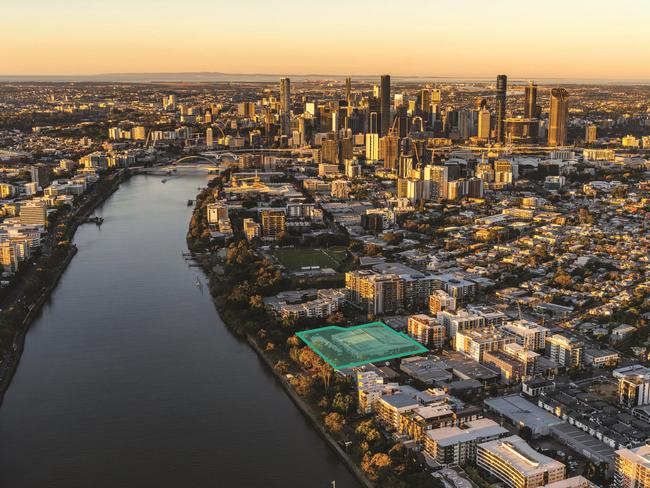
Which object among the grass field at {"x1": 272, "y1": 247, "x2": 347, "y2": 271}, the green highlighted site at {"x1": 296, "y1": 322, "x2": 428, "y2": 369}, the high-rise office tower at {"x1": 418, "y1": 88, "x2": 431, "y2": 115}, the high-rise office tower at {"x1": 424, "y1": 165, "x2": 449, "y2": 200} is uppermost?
the high-rise office tower at {"x1": 418, "y1": 88, "x2": 431, "y2": 115}

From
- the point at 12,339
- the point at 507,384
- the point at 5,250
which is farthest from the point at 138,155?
the point at 507,384

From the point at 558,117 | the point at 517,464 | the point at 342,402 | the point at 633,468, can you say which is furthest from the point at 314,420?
the point at 558,117

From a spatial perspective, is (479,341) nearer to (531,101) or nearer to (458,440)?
(458,440)

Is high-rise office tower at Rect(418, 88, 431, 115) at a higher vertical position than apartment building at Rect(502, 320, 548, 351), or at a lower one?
higher

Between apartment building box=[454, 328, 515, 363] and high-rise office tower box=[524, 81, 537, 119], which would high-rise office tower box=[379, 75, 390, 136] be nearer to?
high-rise office tower box=[524, 81, 537, 119]

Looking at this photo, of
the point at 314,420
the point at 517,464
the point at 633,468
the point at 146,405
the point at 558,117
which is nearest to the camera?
the point at 633,468

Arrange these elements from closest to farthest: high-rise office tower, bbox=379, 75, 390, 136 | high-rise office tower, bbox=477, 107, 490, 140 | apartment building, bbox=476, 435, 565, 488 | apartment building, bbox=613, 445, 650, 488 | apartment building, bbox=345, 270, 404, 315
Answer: apartment building, bbox=613, 445, 650, 488
apartment building, bbox=476, 435, 565, 488
apartment building, bbox=345, 270, 404, 315
high-rise office tower, bbox=379, 75, 390, 136
high-rise office tower, bbox=477, 107, 490, 140

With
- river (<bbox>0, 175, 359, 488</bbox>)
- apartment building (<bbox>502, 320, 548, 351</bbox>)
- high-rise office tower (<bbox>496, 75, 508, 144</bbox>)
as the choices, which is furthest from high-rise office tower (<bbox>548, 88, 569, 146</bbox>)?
apartment building (<bbox>502, 320, 548, 351</bbox>)

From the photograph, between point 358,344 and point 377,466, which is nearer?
point 377,466
